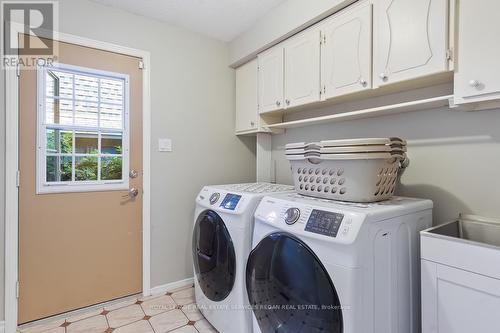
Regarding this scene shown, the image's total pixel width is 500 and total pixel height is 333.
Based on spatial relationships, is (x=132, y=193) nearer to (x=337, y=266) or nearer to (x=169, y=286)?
(x=169, y=286)

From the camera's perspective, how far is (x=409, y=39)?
52.0 inches

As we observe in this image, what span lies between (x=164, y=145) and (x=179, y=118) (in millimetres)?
293

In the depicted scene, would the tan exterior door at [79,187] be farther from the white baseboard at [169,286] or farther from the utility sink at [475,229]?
the utility sink at [475,229]

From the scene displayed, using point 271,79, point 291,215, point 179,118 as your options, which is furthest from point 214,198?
point 271,79

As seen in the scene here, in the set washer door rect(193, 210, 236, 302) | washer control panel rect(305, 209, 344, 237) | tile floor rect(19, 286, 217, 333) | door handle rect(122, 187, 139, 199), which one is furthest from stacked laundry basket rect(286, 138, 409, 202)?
door handle rect(122, 187, 139, 199)

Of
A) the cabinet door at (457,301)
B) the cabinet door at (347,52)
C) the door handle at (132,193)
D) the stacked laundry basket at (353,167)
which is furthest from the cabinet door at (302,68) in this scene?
the door handle at (132,193)

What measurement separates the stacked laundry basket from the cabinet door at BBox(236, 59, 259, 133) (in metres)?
1.09

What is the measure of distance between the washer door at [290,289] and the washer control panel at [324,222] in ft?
0.30

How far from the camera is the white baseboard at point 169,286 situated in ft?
7.45

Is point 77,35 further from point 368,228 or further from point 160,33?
point 368,228

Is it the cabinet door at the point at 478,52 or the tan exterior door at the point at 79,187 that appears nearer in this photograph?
the cabinet door at the point at 478,52

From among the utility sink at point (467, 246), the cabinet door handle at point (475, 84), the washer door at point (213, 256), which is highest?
the cabinet door handle at point (475, 84)

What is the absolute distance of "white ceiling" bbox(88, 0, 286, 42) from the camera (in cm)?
200

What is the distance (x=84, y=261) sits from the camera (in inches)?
78.5
